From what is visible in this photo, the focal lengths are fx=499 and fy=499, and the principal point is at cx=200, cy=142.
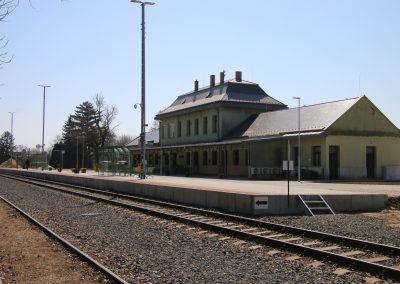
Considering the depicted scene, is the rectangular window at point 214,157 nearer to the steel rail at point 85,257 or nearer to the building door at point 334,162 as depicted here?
the building door at point 334,162

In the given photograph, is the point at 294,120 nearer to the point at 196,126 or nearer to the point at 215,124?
the point at 215,124

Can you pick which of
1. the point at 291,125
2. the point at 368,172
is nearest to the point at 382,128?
the point at 368,172

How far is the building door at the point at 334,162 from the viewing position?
37.3m

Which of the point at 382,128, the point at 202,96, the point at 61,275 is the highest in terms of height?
the point at 202,96

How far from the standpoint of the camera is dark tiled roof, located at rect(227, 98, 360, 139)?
38.4 meters

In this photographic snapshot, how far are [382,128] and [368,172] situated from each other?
3918mm

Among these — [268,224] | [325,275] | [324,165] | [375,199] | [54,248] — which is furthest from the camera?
[324,165]

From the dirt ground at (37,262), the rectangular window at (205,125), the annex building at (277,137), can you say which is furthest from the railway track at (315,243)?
the rectangular window at (205,125)

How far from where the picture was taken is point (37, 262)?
913 centimetres

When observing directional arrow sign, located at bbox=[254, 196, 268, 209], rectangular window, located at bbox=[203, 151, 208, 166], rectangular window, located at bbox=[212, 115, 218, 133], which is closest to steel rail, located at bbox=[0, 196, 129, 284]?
directional arrow sign, located at bbox=[254, 196, 268, 209]

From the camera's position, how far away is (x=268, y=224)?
42.8 feet

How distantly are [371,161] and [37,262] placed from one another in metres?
35.1

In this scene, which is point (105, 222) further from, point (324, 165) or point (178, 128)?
point (178, 128)

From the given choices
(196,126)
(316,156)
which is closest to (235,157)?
(316,156)
